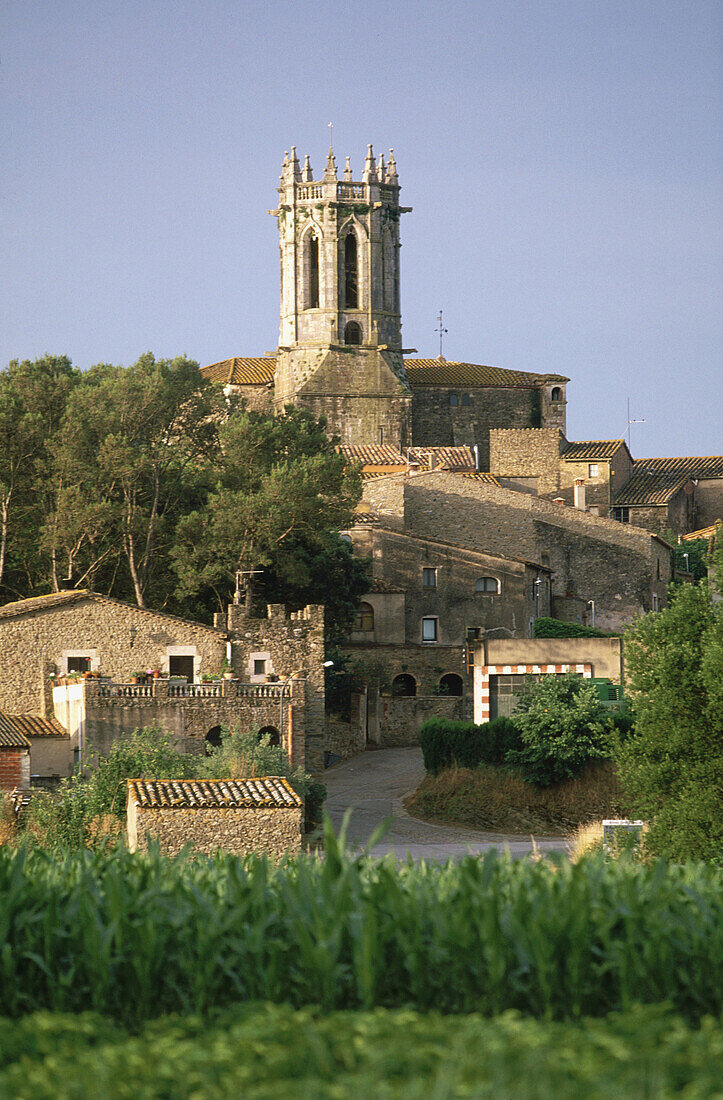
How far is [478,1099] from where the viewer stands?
6.04 m

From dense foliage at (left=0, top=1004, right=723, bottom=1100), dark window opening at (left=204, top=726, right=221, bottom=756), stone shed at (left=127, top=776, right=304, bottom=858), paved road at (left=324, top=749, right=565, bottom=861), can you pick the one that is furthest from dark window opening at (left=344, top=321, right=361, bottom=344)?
dense foliage at (left=0, top=1004, right=723, bottom=1100)

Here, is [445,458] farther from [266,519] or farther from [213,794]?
[213,794]

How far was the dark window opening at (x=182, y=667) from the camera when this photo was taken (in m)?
36.7

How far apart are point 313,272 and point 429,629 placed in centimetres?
3134

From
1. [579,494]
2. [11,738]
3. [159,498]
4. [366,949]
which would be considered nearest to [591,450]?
[579,494]

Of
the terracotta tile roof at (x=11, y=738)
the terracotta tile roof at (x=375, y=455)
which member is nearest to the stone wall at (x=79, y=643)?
the terracotta tile roof at (x=11, y=738)

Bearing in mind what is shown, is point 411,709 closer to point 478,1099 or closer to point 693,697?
point 693,697

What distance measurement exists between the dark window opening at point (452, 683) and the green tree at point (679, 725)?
74.0 feet

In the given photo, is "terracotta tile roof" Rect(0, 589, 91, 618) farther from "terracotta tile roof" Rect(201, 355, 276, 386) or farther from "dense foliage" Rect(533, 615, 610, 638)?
"terracotta tile roof" Rect(201, 355, 276, 386)

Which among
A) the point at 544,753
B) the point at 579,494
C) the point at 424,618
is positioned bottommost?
the point at 544,753

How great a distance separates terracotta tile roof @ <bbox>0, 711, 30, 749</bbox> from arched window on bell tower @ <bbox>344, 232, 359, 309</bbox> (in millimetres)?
48727

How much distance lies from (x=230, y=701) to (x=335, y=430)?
3842 centimetres

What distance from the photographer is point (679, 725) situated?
24547 millimetres

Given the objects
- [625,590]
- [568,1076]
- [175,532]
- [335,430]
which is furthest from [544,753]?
[335,430]
